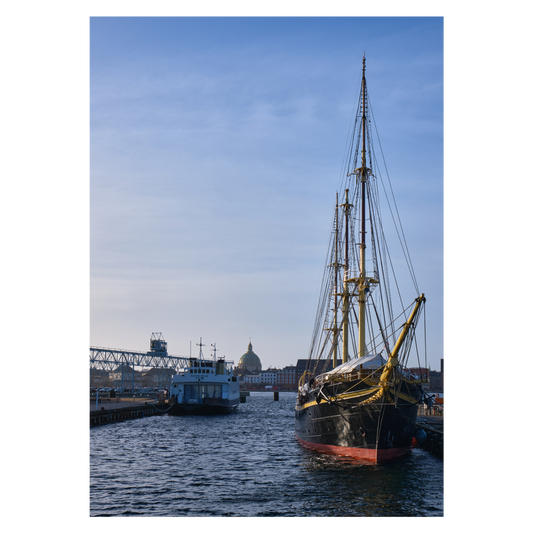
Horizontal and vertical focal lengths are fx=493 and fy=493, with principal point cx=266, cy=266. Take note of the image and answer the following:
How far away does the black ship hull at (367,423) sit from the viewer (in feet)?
106

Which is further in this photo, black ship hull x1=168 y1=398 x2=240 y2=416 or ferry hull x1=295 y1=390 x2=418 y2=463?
black ship hull x1=168 y1=398 x2=240 y2=416

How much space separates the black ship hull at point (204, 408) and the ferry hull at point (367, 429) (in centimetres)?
4828

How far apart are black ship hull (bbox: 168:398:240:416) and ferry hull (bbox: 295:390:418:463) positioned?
48.3 metres

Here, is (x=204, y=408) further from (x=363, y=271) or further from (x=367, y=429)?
(x=367, y=429)

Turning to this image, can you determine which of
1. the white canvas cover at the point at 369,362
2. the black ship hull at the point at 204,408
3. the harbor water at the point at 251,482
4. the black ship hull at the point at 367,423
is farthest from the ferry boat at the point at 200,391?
the white canvas cover at the point at 369,362

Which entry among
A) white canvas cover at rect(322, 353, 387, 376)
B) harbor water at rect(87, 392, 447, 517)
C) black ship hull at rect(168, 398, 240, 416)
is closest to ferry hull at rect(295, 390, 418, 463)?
harbor water at rect(87, 392, 447, 517)

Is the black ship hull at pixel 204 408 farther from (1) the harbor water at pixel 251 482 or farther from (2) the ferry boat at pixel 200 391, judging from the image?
(1) the harbor water at pixel 251 482

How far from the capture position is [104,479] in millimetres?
30281

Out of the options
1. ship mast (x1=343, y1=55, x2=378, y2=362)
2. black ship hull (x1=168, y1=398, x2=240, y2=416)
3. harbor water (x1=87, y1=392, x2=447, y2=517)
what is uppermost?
ship mast (x1=343, y1=55, x2=378, y2=362)

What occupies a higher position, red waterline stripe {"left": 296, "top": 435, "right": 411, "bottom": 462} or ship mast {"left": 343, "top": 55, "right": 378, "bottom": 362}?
ship mast {"left": 343, "top": 55, "right": 378, "bottom": 362}

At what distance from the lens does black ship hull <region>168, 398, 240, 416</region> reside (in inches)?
3228

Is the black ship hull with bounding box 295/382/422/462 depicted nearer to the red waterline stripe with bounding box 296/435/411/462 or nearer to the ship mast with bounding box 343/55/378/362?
the red waterline stripe with bounding box 296/435/411/462

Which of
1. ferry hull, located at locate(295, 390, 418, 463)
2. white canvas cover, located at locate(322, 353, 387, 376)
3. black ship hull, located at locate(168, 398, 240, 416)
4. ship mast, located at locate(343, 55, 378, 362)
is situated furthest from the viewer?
black ship hull, located at locate(168, 398, 240, 416)
